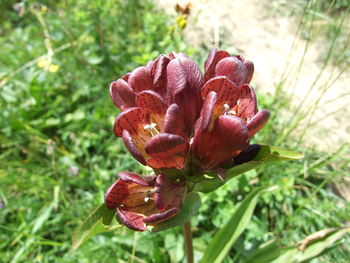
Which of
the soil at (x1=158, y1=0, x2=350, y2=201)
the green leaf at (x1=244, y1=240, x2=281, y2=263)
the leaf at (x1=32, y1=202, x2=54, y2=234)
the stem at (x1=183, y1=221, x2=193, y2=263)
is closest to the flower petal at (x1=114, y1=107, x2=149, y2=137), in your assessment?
the stem at (x1=183, y1=221, x2=193, y2=263)

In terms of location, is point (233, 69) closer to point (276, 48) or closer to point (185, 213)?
point (185, 213)

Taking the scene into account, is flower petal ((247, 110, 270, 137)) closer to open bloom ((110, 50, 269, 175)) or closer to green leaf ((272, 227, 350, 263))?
open bloom ((110, 50, 269, 175))

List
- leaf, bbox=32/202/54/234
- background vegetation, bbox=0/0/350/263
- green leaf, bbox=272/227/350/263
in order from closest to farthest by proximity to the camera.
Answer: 1. green leaf, bbox=272/227/350/263
2. background vegetation, bbox=0/0/350/263
3. leaf, bbox=32/202/54/234

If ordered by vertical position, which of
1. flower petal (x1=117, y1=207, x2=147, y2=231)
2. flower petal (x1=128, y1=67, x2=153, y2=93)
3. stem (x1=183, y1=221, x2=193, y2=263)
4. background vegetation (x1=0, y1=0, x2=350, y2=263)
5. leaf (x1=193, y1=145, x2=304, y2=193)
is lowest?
background vegetation (x1=0, y1=0, x2=350, y2=263)

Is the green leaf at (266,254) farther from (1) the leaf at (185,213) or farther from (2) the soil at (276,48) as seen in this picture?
(2) the soil at (276,48)

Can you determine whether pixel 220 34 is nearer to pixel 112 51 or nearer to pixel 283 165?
pixel 112 51

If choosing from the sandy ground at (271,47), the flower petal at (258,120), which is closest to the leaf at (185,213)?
the flower petal at (258,120)
